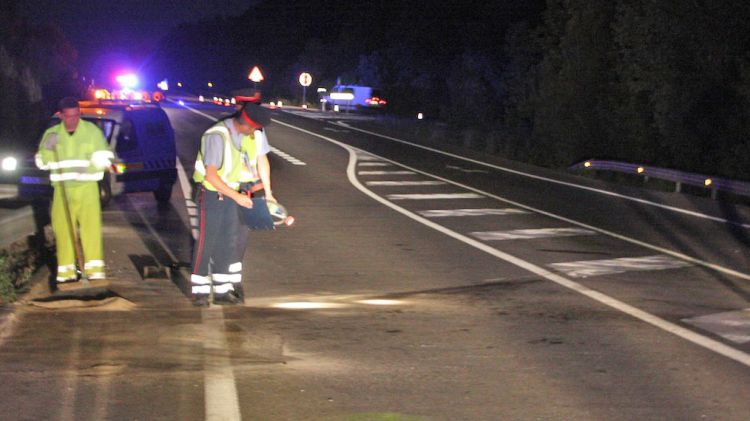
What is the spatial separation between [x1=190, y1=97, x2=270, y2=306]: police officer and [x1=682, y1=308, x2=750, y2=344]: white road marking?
3813 millimetres

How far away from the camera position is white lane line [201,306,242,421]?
260 inches

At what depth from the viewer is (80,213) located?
10500mm

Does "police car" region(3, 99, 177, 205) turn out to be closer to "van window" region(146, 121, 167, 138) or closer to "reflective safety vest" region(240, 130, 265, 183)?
"van window" region(146, 121, 167, 138)

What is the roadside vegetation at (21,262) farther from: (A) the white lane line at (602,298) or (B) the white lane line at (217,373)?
(A) the white lane line at (602,298)

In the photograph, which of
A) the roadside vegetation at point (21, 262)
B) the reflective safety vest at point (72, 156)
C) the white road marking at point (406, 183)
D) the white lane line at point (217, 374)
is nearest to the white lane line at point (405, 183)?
the white road marking at point (406, 183)

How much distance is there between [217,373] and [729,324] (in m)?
4.35

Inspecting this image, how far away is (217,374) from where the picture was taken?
7469 millimetres

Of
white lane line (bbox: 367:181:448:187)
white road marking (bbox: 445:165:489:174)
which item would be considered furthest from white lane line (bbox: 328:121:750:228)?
white lane line (bbox: 367:181:448:187)

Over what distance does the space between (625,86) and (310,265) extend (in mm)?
24181

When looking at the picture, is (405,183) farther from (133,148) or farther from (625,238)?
(625,238)

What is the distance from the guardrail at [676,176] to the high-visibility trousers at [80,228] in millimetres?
14987

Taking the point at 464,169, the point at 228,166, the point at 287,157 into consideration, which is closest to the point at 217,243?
the point at 228,166

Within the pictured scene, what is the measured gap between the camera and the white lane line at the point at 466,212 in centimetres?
1823

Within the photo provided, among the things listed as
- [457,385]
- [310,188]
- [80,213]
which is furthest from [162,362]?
[310,188]
